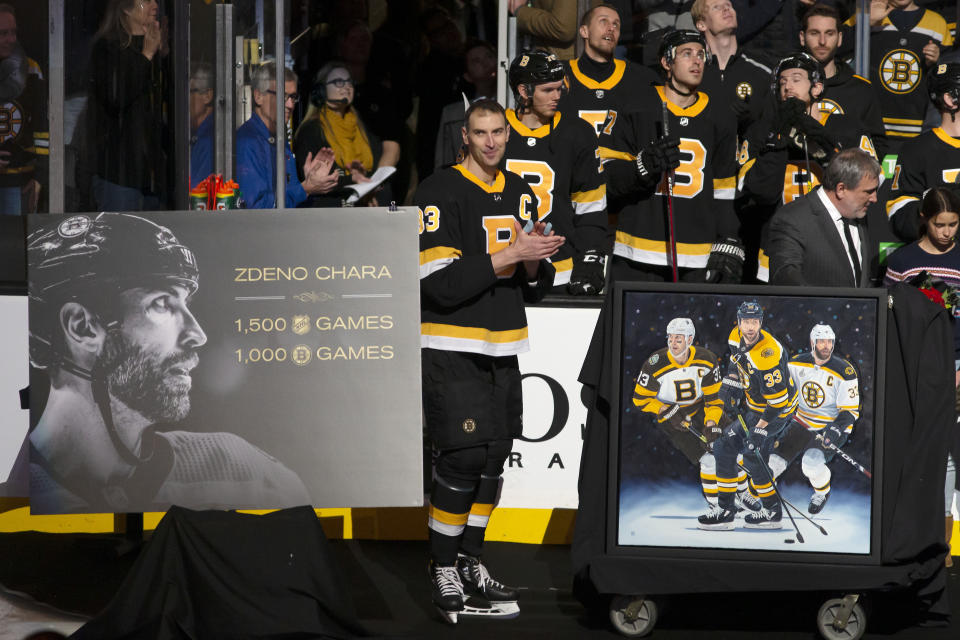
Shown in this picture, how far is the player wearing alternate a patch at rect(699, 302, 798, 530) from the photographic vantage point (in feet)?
14.1

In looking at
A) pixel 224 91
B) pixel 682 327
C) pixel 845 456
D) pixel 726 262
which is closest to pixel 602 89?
pixel 726 262

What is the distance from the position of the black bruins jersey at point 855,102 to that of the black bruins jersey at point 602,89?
0.91m

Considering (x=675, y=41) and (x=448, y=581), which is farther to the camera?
(x=675, y=41)

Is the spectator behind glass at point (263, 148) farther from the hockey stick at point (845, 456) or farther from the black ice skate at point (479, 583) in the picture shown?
the hockey stick at point (845, 456)

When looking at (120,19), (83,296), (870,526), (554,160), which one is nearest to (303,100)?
(120,19)

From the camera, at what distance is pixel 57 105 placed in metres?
5.72

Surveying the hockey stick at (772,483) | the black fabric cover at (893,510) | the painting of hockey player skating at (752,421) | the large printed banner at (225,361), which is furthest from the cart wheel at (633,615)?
the large printed banner at (225,361)

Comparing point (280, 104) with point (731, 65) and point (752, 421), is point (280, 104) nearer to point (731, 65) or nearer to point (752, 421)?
point (731, 65)

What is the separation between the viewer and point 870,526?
425 cm

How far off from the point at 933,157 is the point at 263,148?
3.22m

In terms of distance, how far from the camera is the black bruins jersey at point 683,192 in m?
6.08

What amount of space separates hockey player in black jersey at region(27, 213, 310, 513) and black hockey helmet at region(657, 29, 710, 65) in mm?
2795

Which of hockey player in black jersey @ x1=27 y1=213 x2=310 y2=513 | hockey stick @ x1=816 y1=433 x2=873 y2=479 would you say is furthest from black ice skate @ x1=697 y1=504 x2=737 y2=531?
hockey player in black jersey @ x1=27 y1=213 x2=310 y2=513

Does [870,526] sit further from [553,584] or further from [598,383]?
[553,584]
